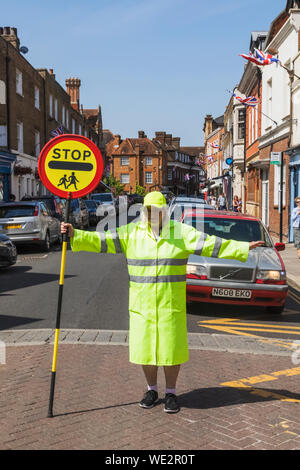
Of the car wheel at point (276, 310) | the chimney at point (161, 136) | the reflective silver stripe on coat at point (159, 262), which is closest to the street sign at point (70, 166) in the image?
the reflective silver stripe on coat at point (159, 262)

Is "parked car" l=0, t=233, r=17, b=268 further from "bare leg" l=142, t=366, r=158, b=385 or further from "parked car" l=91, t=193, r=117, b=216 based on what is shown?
"parked car" l=91, t=193, r=117, b=216

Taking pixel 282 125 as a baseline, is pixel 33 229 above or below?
below

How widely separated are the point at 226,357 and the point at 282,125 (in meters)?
17.4

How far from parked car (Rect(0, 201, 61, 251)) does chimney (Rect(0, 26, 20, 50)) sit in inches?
777

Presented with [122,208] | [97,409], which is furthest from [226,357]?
[122,208]

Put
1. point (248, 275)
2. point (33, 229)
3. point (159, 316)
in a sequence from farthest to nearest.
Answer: point (33, 229) < point (248, 275) < point (159, 316)

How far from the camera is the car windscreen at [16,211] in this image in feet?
55.7

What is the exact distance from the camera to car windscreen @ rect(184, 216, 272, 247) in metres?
9.24

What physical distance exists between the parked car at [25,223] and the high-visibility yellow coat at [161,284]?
12.7 m

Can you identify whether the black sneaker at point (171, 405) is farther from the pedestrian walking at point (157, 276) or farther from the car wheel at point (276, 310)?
the car wheel at point (276, 310)

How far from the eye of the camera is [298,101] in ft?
63.7

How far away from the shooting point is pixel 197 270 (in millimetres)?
8219

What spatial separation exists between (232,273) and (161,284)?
13.2 ft

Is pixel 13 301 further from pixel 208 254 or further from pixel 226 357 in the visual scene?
pixel 208 254
